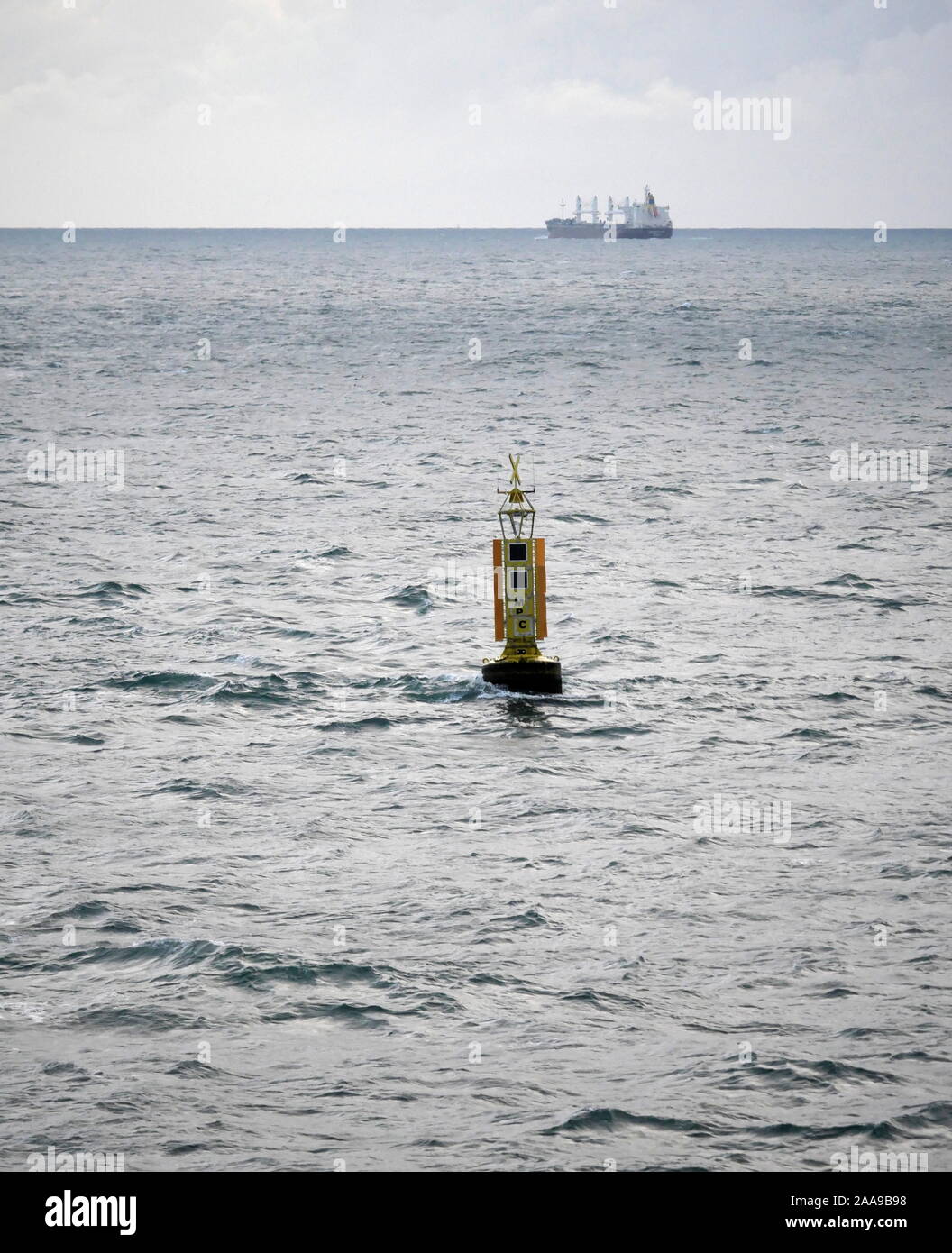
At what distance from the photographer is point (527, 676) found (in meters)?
31.1

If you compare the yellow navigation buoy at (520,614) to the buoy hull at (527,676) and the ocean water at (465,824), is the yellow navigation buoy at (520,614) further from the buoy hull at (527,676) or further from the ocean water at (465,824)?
Result: the ocean water at (465,824)

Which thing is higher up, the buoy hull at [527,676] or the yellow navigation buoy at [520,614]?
the yellow navigation buoy at [520,614]

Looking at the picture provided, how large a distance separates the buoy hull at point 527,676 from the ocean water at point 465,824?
0.42 m

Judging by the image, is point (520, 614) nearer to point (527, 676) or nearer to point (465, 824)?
point (527, 676)

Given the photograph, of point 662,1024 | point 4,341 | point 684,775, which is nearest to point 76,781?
point 684,775

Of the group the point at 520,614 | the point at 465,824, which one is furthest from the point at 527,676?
the point at 465,824

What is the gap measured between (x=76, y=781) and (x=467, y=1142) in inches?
512

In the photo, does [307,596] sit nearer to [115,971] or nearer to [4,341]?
[115,971]

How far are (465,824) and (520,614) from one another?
22.3 feet

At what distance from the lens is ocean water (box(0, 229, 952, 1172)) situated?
1694 centimetres

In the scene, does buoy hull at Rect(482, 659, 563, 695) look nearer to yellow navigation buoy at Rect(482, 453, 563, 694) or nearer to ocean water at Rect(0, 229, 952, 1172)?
yellow navigation buoy at Rect(482, 453, 563, 694)

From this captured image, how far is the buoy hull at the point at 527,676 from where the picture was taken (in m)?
30.8

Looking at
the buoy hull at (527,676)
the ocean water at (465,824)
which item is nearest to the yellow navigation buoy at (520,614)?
the buoy hull at (527,676)

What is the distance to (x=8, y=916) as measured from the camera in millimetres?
21422
